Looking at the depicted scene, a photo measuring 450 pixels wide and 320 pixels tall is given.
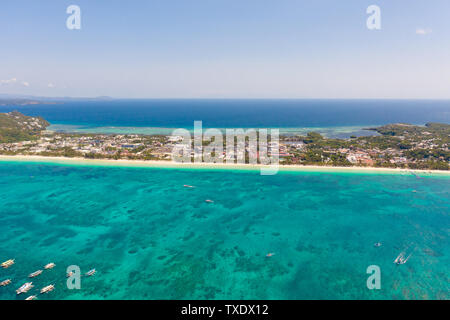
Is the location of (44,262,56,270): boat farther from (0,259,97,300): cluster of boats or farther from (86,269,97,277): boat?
(86,269,97,277): boat

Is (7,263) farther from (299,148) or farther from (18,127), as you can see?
(18,127)

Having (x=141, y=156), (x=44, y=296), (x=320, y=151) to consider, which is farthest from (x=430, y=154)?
(x=44, y=296)

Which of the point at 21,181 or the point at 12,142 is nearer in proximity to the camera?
the point at 21,181

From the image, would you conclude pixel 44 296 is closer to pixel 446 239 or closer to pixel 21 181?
pixel 21 181

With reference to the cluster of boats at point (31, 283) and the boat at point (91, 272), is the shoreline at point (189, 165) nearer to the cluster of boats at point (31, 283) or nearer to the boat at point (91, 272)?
the cluster of boats at point (31, 283)

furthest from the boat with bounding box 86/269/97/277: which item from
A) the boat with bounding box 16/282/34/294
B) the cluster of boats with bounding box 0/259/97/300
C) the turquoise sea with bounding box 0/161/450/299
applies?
the boat with bounding box 16/282/34/294

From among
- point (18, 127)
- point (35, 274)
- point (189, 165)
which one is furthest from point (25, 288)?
point (18, 127)
